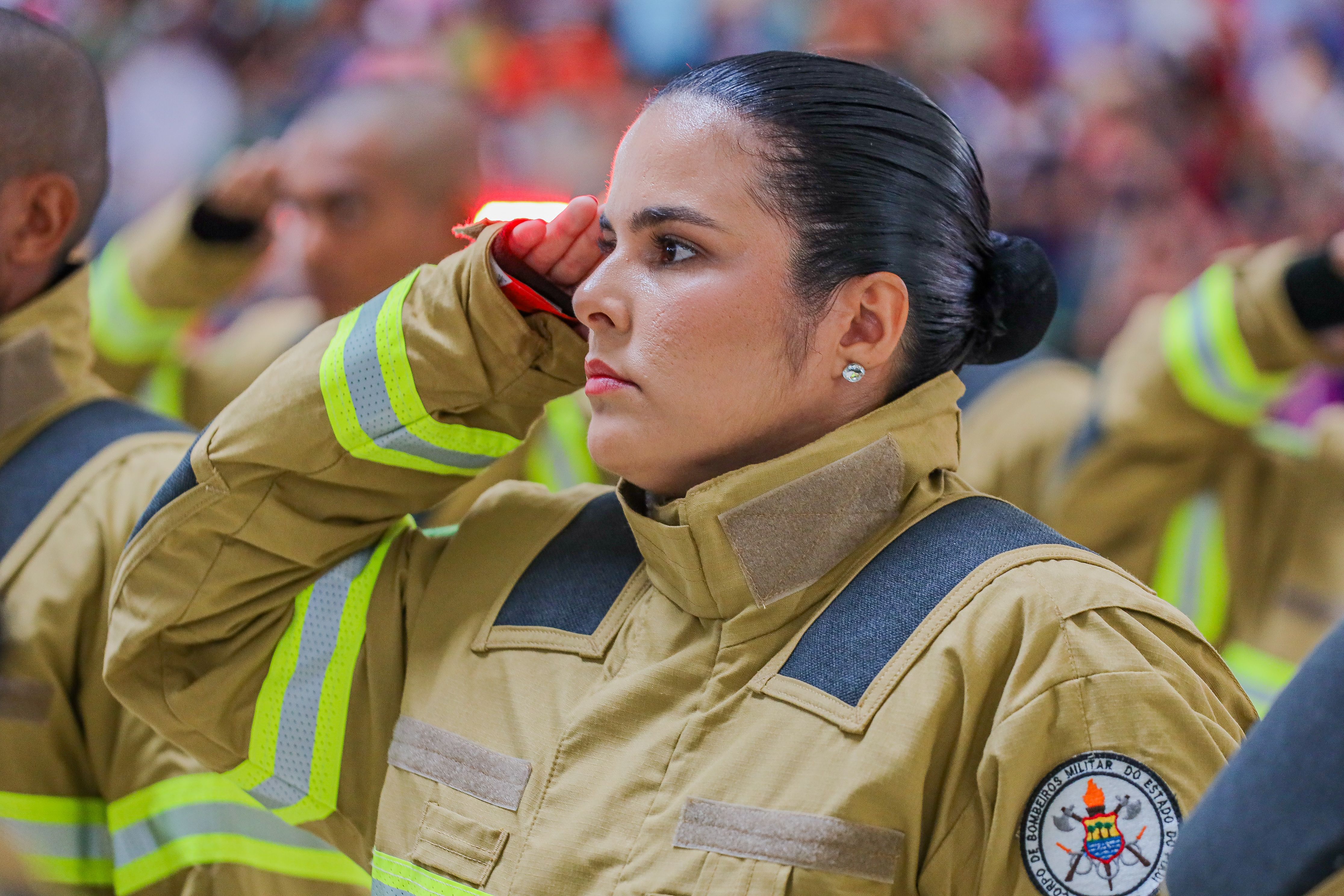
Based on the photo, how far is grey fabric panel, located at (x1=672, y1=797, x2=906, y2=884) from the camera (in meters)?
1.29

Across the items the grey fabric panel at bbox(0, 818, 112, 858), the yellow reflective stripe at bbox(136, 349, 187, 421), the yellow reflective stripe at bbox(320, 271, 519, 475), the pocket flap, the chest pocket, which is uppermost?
the yellow reflective stripe at bbox(320, 271, 519, 475)

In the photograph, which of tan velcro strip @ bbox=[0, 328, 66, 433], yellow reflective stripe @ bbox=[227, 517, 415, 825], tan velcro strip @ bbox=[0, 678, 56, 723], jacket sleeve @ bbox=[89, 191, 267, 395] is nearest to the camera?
yellow reflective stripe @ bbox=[227, 517, 415, 825]

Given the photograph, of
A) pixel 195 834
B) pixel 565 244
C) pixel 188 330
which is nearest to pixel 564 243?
pixel 565 244

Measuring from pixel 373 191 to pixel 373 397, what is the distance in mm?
1631

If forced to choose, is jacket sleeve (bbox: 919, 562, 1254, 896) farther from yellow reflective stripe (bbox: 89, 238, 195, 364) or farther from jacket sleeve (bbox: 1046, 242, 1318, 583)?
yellow reflective stripe (bbox: 89, 238, 195, 364)

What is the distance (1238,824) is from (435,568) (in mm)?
1112

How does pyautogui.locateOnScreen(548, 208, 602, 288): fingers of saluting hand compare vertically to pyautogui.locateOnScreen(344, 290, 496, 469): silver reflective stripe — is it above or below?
above

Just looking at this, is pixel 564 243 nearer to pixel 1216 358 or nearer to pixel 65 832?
pixel 65 832

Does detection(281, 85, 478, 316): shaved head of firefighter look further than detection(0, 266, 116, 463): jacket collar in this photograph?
Yes

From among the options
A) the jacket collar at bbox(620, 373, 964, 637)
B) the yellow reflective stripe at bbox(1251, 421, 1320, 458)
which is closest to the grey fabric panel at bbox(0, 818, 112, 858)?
the jacket collar at bbox(620, 373, 964, 637)

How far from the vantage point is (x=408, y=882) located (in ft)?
5.03

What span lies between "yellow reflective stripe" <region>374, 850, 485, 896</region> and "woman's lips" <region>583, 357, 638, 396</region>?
53cm

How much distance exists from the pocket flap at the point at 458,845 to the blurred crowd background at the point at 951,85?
3.71 m

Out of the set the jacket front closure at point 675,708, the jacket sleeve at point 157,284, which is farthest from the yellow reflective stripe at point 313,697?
the jacket sleeve at point 157,284
